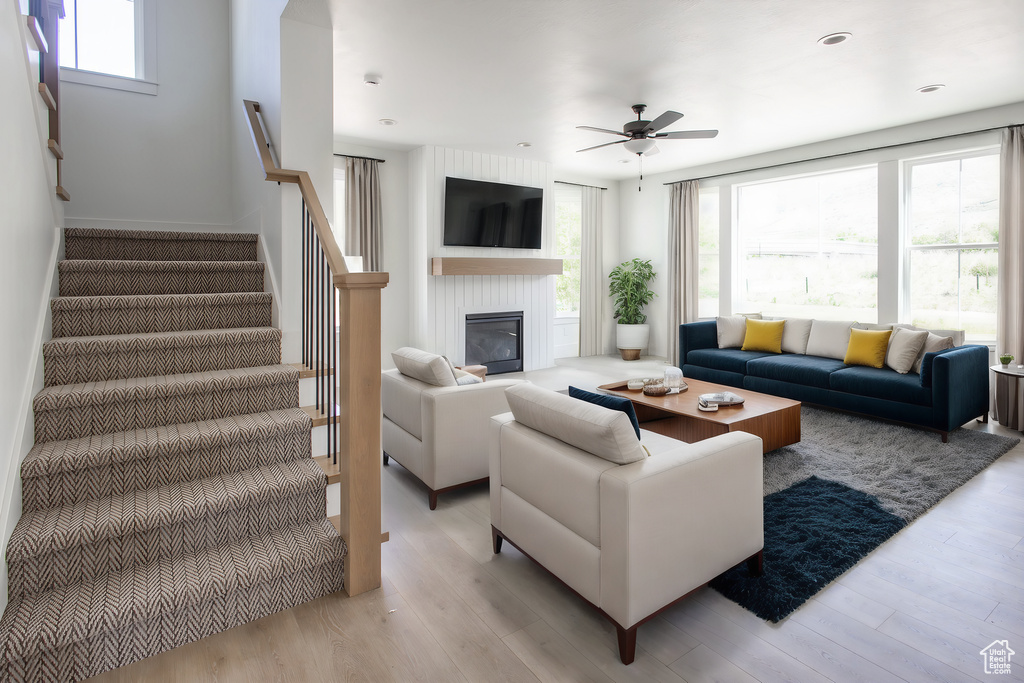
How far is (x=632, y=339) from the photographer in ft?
26.0

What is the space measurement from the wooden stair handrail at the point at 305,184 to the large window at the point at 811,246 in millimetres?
5675

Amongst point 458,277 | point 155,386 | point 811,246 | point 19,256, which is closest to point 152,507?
point 155,386

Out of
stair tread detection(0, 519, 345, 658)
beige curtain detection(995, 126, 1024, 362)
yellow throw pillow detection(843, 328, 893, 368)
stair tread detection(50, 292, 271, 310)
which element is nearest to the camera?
stair tread detection(0, 519, 345, 658)

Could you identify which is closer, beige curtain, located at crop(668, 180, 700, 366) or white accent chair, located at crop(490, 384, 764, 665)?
white accent chair, located at crop(490, 384, 764, 665)

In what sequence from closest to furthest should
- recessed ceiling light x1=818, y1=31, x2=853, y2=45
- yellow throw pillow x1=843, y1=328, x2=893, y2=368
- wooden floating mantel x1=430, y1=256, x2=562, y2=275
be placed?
recessed ceiling light x1=818, y1=31, x2=853, y2=45, yellow throw pillow x1=843, y1=328, x2=893, y2=368, wooden floating mantel x1=430, y1=256, x2=562, y2=275

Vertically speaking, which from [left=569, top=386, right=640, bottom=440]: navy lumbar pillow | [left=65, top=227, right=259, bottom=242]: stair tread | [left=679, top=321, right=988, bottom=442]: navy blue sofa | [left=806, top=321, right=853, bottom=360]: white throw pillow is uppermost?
[left=65, top=227, right=259, bottom=242]: stair tread

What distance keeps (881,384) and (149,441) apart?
4925mm

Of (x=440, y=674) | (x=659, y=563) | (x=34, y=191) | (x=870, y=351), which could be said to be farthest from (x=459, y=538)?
(x=870, y=351)

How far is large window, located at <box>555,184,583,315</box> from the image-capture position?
791cm

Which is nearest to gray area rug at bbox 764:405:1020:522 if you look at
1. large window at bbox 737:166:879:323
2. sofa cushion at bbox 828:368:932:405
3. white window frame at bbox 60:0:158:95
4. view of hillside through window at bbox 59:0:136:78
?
sofa cushion at bbox 828:368:932:405

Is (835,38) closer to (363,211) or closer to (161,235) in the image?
(161,235)

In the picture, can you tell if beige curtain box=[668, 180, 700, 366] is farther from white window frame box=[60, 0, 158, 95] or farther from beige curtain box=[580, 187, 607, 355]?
white window frame box=[60, 0, 158, 95]

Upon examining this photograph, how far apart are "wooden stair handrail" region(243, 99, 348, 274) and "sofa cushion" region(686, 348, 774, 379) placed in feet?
14.2

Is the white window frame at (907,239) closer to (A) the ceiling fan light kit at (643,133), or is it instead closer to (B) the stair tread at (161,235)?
(A) the ceiling fan light kit at (643,133)
